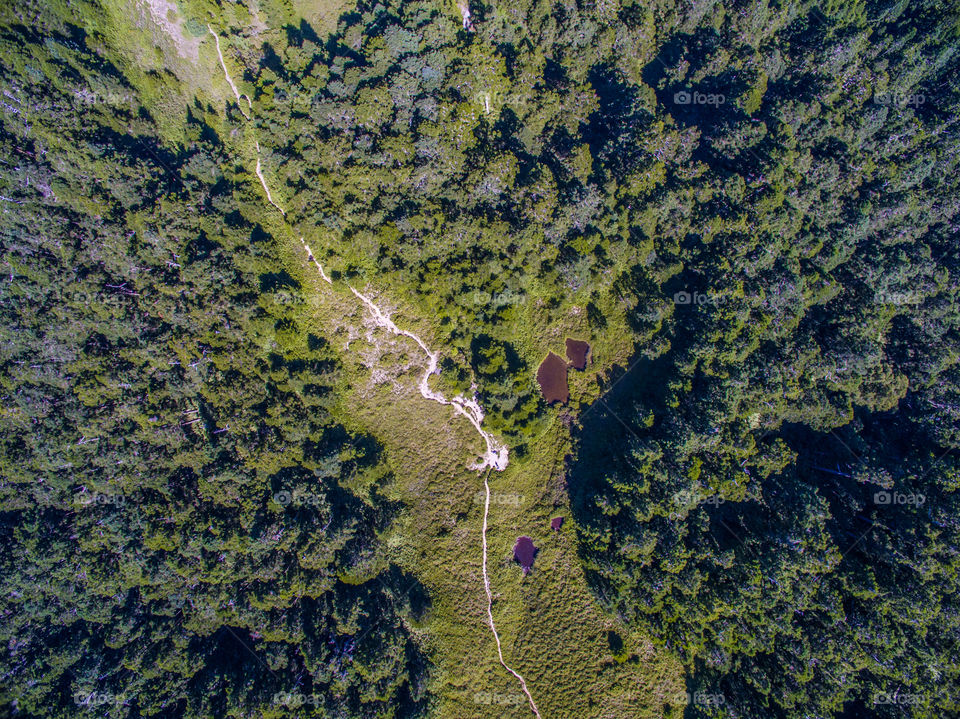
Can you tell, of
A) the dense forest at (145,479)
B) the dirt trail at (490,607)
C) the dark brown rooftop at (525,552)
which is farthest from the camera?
the dark brown rooftop at (525,552)

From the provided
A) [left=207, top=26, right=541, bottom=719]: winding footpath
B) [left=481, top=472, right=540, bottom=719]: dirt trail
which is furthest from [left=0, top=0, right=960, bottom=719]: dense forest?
[left=481, top=472, right=540, bottom=719]: dirt trail

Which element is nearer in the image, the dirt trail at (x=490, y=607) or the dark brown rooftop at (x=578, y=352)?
the dirt trail at (x=490, y=607)

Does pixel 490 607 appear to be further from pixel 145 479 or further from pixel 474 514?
pixel 145 479

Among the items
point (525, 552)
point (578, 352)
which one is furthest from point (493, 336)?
A: point (525, 552)

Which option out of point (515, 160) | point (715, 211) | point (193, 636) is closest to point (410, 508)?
point (193, 636)

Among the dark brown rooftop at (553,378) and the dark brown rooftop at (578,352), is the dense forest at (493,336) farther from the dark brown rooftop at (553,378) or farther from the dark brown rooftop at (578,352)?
the dark brown rooftop at (578,352)

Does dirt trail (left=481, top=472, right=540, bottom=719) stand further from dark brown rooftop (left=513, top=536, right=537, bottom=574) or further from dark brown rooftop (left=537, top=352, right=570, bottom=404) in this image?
dark brown rooftop (left=537, top=352, right=570, bottom=404)

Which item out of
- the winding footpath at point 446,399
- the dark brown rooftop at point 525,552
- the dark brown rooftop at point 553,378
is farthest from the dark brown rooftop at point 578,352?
the dark brown rooftop at point 525,552
